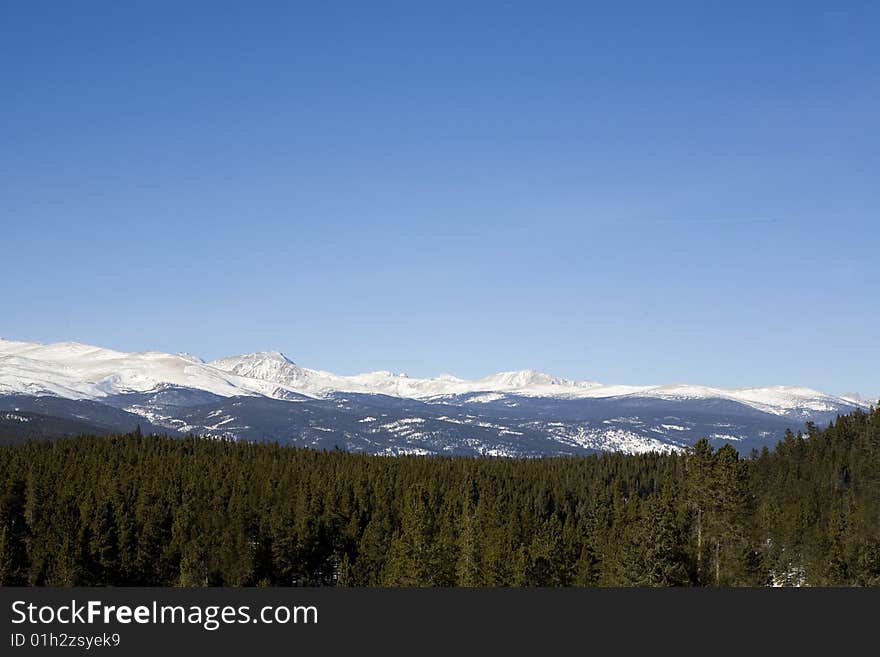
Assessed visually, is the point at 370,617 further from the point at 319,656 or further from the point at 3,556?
the point at 3,556

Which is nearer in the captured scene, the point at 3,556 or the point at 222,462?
the point at 3,556

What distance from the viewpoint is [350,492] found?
469 feet

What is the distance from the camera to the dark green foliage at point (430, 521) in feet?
216

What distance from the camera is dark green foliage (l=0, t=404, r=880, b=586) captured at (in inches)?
2591

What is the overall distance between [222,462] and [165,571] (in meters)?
62.7

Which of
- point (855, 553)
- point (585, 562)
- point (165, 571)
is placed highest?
point (855, 553)

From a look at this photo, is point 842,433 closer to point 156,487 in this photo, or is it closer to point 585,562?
point 585,562

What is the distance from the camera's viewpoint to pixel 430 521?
115625 mm

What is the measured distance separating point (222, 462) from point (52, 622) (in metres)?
144

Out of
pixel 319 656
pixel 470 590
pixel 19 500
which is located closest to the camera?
pixel 319 656

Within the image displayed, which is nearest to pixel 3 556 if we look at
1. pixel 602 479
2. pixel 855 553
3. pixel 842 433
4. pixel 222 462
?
pixel 222 462

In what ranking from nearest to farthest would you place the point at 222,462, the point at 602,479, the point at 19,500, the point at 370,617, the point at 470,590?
the point at 370,617 < the point at 470,590 < the point at 19,500 < the point at 222,462 < the point at 602,479

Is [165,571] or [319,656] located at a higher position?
[319,656]

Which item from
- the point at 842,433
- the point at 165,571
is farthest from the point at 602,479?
the point at 165,571
